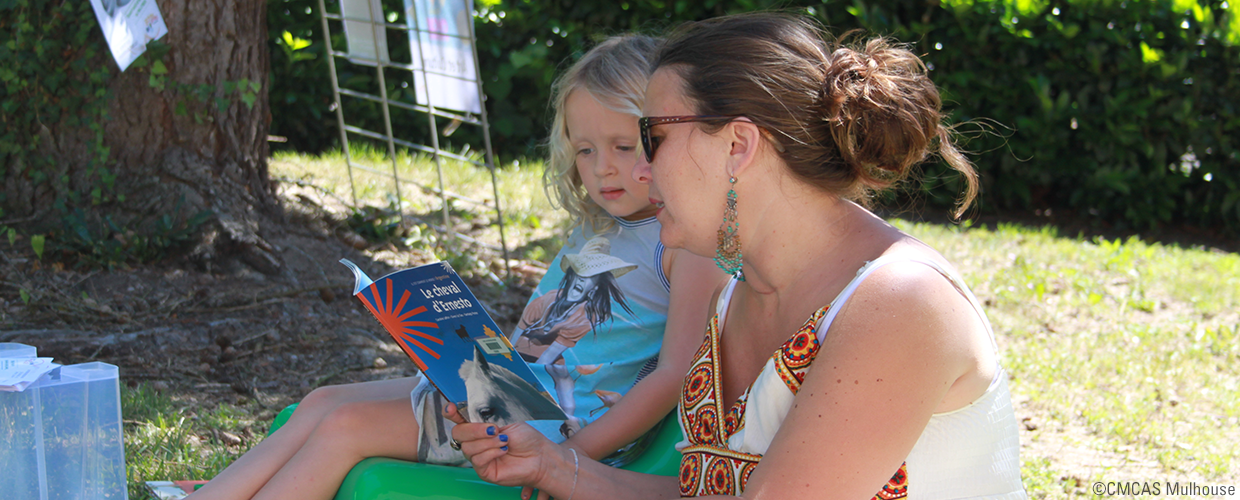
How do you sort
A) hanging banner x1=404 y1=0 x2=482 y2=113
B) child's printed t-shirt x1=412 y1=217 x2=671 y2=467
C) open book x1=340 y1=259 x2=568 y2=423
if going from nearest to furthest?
1. open book x1=340 y1=259 x2=568 y2=423
2. child's printed t-shirt x1=412 y1=217 x2=671 y2=467
3. hanging banner x1=404 y1=0 x2=482 y2=113

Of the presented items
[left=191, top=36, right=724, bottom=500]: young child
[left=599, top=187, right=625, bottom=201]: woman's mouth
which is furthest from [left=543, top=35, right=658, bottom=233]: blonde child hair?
[left=599, top=187, right=625, bottom=201]: woman's mouth

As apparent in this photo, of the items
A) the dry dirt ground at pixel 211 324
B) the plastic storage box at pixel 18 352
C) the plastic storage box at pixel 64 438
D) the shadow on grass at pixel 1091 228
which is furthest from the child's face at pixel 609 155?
the shadow on grass at pixel 1091 228

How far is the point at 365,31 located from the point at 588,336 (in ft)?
11.9

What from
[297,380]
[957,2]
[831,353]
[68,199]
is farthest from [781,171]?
[957,2]

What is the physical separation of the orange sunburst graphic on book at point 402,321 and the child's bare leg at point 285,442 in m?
0.41

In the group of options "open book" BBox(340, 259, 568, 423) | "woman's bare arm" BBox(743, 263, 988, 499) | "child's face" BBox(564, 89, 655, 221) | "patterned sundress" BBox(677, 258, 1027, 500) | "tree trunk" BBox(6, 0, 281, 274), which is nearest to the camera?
"woman's bare arm" BBox(743, 263, 988, 499)

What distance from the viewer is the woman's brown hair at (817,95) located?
145 cm

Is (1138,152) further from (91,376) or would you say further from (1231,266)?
(91,376)

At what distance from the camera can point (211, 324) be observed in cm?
362

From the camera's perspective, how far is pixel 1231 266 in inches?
214

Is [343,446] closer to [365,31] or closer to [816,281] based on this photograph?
[816,281]

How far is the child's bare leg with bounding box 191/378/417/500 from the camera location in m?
1.96

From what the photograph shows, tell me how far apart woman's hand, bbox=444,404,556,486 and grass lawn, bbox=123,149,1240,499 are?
1180 mm

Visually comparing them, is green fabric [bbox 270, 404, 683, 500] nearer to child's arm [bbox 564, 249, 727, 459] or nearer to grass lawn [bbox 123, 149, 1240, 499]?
child's arm [bbox 564, 249, 727, 459]
